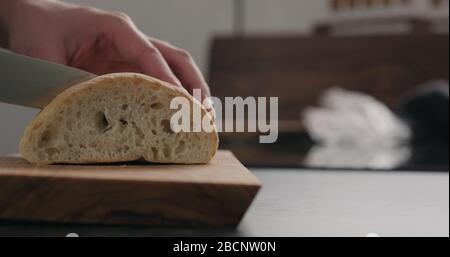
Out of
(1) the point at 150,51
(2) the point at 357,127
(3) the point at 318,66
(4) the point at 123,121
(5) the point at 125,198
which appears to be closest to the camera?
(5) the point at 125,198

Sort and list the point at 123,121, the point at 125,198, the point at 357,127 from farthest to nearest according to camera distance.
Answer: the point at 357,127 < the point at 123,121 < the point at 125,198

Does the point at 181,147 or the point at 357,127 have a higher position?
the point at 357,127

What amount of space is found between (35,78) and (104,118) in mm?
97

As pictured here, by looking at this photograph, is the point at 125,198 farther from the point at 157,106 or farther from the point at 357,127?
the point at 357,127

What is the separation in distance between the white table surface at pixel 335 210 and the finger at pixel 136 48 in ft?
0.52

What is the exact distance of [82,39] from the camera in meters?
0.73

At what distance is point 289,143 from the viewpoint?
6.29ft

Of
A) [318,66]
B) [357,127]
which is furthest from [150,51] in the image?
[318,66]

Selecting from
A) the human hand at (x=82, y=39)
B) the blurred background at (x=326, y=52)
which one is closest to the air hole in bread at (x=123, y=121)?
the human hand at (x=82, y=39)

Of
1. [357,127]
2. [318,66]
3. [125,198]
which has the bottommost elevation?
[125,198]

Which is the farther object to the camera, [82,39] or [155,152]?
[82,39]

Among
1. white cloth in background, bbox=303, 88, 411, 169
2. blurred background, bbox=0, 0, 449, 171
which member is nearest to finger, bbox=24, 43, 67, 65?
white cloth in background, bbox=303, 88, 411, 169
